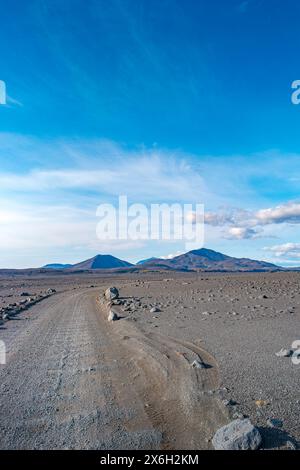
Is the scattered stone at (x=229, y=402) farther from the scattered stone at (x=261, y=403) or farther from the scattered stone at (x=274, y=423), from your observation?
the scattered stone at (x=274, y=423)

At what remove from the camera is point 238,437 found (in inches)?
226

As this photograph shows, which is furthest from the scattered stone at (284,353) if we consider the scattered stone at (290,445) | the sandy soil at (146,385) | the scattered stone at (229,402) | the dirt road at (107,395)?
the scattered stone at (290,445)

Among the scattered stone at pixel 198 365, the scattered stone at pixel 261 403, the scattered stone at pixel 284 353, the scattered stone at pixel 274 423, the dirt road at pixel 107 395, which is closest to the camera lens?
the dirt road at pixel 107 395

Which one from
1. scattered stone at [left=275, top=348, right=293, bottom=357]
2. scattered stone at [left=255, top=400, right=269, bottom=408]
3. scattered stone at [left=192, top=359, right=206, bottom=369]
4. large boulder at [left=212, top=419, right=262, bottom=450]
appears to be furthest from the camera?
scattered stone at [left=275, top=348, right=293, bottom=357]

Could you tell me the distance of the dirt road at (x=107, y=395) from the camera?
6.33 meters

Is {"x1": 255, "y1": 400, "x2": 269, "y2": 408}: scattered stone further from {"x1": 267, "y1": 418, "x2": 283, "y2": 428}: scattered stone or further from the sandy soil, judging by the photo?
{"x1": 267, "y1": 418, "x2": 283, "y2": 428}: scattered stone

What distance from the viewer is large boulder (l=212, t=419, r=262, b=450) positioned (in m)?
5.70

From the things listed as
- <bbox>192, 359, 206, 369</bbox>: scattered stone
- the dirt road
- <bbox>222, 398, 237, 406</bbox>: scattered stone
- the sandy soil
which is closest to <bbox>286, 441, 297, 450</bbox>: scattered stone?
the sandy soil

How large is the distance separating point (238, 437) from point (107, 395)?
3.31 m

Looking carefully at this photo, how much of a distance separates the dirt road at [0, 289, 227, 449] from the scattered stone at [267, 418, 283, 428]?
2.61ft

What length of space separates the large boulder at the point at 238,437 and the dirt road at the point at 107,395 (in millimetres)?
253

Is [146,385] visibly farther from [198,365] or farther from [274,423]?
[274,423]
